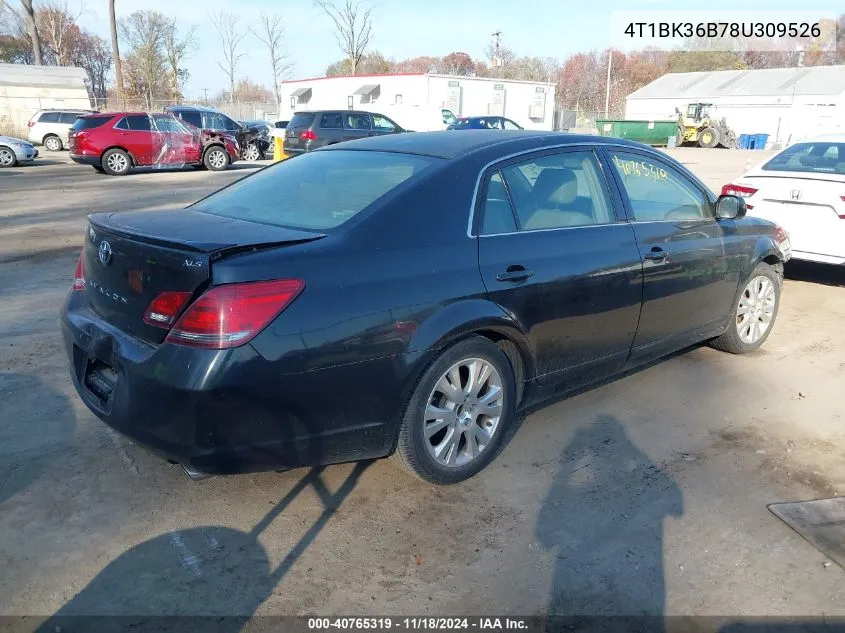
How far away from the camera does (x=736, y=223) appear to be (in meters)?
4.95

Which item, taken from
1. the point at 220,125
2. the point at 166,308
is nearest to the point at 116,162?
the point at 220,125

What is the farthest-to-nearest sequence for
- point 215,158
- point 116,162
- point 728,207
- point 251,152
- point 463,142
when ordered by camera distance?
point 251,152 → point 215,158 → point 116,162 → point 728,207 → point 463,142

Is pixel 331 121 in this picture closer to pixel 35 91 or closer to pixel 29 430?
pixel 29 430

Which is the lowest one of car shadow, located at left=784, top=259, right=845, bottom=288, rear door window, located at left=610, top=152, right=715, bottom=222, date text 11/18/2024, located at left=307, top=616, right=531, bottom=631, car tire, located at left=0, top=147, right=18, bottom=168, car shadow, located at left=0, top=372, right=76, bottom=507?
date text 11/18/2024, located at left=307, top=616, right=531, bottom=631

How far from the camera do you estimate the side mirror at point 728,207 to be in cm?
471

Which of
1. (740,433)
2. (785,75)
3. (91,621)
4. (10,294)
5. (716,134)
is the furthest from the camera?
(785,75)

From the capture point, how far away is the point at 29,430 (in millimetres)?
3840

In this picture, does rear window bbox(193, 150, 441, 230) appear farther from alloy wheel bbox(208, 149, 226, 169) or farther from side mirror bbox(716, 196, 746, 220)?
alloy wheel bbox(208, 149, 226, 169)

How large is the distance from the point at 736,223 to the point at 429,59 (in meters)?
87.4

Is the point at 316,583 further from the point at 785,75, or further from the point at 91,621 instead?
the point at 785,75

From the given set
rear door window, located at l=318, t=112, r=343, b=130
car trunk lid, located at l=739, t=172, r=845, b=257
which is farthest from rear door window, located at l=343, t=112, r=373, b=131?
car trunk lid, located at l=739, t=172, r=845, b=257

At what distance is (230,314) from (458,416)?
125cm

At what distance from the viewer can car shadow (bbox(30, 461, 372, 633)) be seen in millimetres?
2486

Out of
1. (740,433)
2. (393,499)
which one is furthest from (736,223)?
(393,499)
